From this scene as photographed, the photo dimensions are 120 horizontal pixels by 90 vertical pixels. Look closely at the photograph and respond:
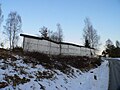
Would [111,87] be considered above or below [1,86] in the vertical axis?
below

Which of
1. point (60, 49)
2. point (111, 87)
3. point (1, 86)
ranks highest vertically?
point (60, 49)

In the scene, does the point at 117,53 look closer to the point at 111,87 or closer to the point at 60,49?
the point at 60,49

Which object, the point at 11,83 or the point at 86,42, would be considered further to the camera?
the point at 86,42

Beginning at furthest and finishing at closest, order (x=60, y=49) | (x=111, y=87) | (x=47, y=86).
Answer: (x=60, y=49)
(x=111, y=87)
(x=47, y=86)

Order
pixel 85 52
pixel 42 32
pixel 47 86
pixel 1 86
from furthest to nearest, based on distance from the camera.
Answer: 1. pixel 42 32
2. pixel 85 52
3. pixel 47 86
4. pixel 1 86

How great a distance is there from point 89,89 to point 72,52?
25387mm

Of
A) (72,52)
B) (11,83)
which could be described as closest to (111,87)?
(11,83)

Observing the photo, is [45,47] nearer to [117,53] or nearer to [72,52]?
[72,52]

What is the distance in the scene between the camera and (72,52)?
140ft

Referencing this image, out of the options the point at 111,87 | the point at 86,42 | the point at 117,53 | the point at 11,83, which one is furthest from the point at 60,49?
the point at 117,53

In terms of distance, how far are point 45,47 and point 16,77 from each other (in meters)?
18.1

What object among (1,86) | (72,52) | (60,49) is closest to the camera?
(1,86)

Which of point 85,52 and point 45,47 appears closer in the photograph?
point 45,47

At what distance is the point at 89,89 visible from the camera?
56.9ft
